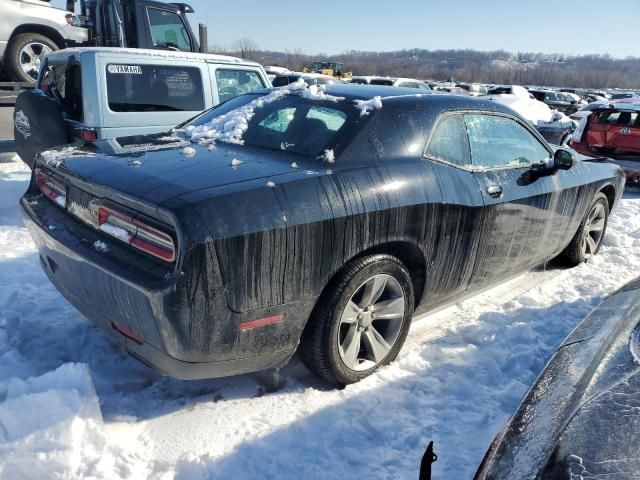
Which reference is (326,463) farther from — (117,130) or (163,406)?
(117,130)

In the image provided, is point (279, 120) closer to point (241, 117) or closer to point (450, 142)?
point (241, 117)

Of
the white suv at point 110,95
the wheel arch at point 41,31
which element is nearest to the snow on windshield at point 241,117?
the white suv at point 110,95

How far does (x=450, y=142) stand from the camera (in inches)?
130

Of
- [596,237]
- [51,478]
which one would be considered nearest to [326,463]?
[51,478]

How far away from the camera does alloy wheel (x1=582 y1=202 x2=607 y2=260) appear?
16.4 feet

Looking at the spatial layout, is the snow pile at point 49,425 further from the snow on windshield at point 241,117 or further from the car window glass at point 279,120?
the car window glass at point 279,120

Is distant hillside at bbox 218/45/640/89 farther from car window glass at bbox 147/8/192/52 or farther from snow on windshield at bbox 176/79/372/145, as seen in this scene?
snow on windshield at bbox 176/79/372/145

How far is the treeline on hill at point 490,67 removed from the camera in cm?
9625

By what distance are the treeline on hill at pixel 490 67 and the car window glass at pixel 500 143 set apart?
75.8m

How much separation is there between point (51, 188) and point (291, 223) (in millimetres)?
1548

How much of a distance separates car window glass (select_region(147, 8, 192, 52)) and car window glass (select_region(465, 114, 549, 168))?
22.3 ft

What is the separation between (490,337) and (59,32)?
948 cm

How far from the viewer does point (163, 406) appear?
2686mm

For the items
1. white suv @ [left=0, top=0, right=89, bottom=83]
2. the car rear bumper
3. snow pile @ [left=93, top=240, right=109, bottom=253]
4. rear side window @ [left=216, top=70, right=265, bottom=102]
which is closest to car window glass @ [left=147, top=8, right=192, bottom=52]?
white suv @ [left=0, top=0, right=89, bottom=83]
